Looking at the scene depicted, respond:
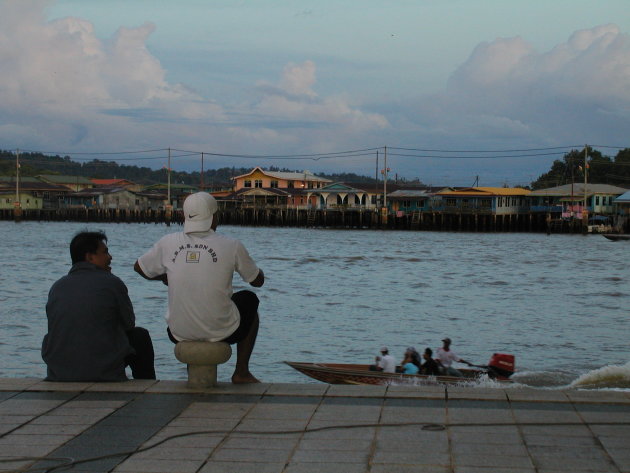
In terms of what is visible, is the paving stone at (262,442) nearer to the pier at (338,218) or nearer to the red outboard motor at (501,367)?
the red outboard motor at (501,367)

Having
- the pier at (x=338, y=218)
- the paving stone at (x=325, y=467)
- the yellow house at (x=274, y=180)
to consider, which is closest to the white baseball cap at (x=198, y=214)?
the paving stone at (x=325, y=467)

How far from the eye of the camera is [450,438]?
4.79 metres

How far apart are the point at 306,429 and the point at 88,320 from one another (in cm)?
200

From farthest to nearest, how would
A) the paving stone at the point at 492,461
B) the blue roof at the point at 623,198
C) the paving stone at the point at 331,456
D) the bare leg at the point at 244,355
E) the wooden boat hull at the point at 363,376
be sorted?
the blue roof at the point at 623,198
the wooden boat hull at the point at 363,376
the bare leg at the point at 244,355
the paving stone at the point at 331,456
the paving stone at the point at 492,461

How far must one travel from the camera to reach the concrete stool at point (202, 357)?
6008 millimetres

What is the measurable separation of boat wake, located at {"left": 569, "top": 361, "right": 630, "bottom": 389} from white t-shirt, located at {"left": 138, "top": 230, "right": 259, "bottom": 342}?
879 centimetres

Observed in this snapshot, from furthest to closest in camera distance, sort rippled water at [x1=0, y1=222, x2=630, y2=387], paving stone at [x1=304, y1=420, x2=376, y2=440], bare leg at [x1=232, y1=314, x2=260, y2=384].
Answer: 1. rippled water at [x1=0, y1=222, x2=630, y2=387]
2. bare leg at [x1=232, y1=314, x2=260, y2=384]
3. paving stone at [x1=304, y1=420, x2=376, y2=440]

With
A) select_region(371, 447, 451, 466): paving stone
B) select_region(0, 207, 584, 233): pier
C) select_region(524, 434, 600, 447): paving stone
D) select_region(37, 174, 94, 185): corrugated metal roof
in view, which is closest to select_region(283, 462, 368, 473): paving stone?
select_region(371, 447, 451, 466): paving stone

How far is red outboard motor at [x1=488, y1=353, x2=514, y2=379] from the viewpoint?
40.8 feet

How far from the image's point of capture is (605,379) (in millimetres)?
13648

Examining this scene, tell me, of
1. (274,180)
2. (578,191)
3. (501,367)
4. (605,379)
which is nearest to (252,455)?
(501,367)

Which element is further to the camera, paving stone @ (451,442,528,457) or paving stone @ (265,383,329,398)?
paving stone @ (265,383,329,398)

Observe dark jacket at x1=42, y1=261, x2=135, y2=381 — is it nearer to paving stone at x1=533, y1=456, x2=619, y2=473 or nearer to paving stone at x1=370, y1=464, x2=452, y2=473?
paving stone at x1=370, y1=464, x2=452, y2=473

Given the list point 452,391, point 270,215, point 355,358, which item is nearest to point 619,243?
point 270,215
